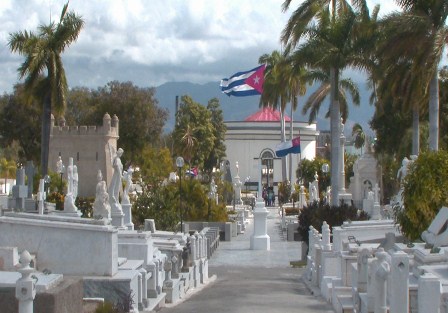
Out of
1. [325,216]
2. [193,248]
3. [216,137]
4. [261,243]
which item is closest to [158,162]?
[261,243]

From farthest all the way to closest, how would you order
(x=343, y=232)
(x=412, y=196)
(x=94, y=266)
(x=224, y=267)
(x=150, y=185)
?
(x=150, y=185) → (x=224, y=267) → (x=343, y=232) → (x=412, y=196) → (x=94, y=266)

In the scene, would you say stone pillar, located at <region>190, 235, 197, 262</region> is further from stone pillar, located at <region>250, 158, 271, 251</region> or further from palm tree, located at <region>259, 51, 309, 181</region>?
palm tree, located at <region>259, 51, 309, 181</region>

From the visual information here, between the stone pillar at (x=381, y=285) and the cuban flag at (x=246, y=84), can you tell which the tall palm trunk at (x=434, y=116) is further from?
the stone pillar at (x=381, y=285)

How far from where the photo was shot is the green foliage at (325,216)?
30191 mm

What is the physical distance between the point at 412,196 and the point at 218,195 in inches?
1510

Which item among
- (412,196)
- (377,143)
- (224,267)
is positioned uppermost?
(377,143)

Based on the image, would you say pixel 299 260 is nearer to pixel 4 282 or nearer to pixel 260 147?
pixel 4 282

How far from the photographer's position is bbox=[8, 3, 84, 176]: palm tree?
3981 centimetres

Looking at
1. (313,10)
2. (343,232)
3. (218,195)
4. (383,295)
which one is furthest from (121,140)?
(383,295)

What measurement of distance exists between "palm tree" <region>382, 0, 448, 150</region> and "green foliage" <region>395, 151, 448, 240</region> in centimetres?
840

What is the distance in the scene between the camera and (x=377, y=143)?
184 feet

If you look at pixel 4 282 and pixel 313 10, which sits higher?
pixel 313 10

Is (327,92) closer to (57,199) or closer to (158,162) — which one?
(57,199)

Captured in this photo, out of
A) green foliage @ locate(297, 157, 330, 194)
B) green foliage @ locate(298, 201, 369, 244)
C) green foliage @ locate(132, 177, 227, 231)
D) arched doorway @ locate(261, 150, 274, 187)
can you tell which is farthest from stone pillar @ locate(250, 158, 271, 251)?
arched doorway @ locate(261, 150, 274, 187)
